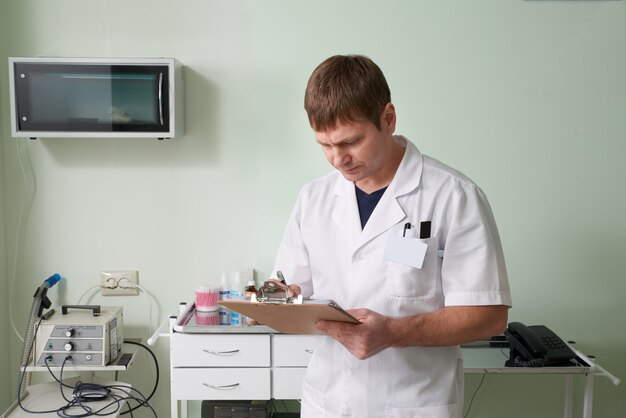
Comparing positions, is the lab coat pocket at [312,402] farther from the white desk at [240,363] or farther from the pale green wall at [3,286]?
the pale green wall at [3,286]

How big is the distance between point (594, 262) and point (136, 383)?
1.99 metres

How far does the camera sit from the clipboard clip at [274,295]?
1.43 metres

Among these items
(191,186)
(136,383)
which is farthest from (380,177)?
(136,383)

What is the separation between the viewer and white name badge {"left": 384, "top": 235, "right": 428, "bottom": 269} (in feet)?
4.83

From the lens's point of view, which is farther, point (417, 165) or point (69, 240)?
point (69, 240)

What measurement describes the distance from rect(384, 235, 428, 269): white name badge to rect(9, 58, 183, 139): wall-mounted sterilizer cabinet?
1.34 m

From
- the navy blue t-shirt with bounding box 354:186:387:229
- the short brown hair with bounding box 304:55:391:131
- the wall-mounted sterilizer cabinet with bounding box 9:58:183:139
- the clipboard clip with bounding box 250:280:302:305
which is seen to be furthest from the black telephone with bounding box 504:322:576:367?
the wall-mounted sterilizer cabinet with bounding box 9:58:183:139

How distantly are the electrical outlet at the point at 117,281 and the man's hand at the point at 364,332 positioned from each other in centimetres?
161

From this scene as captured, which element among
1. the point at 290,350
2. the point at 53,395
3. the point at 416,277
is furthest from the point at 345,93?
the point at 53,395

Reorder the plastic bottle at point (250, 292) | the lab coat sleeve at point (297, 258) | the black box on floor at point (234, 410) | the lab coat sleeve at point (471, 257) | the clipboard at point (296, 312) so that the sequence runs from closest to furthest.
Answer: the clipboard at point (296, 312)
the lab coat sleeve at point (471, 257)
the plastic bottle at point (250, 292)
the lab coat sleeve at point (297, 258)
the black box on floor at point (234, 410)

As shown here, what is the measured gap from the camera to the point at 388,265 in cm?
153

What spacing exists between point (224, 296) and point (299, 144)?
2.25 feet

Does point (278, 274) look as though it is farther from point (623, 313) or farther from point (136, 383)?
point (623, 313)

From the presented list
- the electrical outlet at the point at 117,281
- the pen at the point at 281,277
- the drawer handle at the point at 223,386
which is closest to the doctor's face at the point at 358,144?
the pen at the point at 281,277
